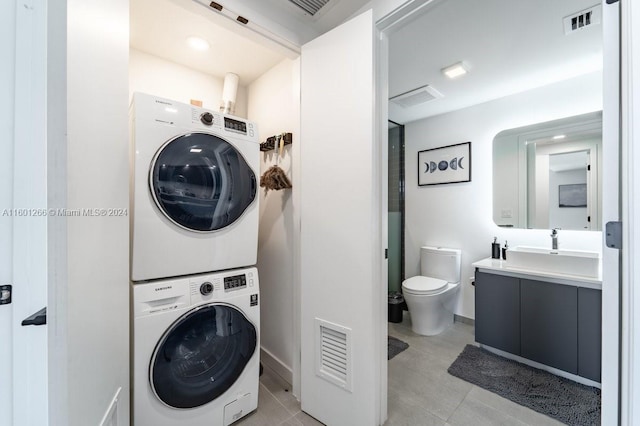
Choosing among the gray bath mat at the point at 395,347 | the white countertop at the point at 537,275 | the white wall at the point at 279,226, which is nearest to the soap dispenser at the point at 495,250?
the white countertop at the point at 537,275

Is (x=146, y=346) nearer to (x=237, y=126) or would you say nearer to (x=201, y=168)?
(x=201, y=168)

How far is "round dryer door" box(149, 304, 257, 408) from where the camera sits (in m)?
1.18

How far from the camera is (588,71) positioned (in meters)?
2.07

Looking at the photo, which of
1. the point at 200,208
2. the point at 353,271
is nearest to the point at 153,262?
the point at 200,208

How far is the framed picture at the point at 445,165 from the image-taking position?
277 cm

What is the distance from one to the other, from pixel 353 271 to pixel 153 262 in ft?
3.25

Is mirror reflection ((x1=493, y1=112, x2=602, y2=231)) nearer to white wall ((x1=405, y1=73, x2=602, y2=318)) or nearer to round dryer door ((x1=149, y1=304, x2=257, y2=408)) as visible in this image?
white wall ((x1=405, y1=73, x2=602, y2=318))

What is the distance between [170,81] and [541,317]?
135 inches

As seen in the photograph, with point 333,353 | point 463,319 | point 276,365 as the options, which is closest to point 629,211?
point 333,353

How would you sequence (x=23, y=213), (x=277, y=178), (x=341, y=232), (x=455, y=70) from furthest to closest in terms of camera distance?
(x=455, y=70), (x=277, y=178), (x=341, y=232), (x=23, y=213)

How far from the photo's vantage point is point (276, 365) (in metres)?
1.90

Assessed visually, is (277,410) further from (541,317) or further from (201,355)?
(541,317)

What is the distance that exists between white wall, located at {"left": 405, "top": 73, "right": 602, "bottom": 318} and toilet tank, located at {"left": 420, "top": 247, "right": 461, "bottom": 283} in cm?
11

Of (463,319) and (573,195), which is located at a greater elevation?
(573,195)
